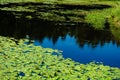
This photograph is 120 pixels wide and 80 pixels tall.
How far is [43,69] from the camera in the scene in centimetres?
1675

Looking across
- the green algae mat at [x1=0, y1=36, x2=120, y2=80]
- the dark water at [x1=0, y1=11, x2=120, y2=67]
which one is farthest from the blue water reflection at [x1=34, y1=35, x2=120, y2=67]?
the green algae mat at [x1=0, y1=36, x2=120, y2=80]

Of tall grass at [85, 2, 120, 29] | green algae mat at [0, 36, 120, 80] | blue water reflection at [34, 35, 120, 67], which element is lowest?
blue water reflection at [34, 35, 120, 67]

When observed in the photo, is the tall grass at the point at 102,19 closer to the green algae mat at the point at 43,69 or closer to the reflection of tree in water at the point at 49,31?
the reflection of tree in water at the point at 49,31

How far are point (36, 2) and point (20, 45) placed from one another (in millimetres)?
36142

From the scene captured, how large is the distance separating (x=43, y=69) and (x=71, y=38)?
1634 centimetres

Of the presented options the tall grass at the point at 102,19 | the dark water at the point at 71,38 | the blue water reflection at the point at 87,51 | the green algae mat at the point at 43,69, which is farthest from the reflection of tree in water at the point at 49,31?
the green algae mat at the point at 43,69

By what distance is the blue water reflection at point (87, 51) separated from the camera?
80.5 feet

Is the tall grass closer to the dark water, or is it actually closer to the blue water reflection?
the dark water

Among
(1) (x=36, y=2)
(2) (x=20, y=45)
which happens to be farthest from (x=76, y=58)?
(1) (x=36, y=2)

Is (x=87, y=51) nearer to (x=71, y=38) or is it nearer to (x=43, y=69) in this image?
(x=71, y=38)

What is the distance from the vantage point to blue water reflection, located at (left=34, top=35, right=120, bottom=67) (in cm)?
2453

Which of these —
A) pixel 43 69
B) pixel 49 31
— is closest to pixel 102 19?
A: pixel 49 31

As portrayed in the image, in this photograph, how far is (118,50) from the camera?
28219 millimetres

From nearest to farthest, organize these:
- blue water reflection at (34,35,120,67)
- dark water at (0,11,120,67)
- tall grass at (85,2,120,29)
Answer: blue water reflection at (34,35,120,67) → dark water at (0,11,120,67) → tall grass at (85,2,120,29)
